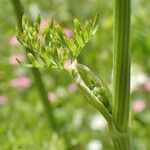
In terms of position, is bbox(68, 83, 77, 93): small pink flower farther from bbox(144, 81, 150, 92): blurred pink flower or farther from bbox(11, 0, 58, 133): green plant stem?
bbox(11, 0, 58, 133): green plant stem

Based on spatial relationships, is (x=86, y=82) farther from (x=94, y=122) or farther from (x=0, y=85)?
(x=94, y=122)

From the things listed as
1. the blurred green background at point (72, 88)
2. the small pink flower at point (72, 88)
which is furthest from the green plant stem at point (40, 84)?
the small pink flower at point (72, 88)

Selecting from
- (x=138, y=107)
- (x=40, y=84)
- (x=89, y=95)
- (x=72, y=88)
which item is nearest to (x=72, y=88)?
(x=72, y=88)

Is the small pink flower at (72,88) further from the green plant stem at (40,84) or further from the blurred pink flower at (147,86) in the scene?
the green plant stem at (40,84)


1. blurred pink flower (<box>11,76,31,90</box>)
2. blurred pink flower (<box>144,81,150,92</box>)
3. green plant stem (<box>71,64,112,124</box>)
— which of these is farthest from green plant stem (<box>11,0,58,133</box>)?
blurred pink flower (<box>11,76,31,90</box>)

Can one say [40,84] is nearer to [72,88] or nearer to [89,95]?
[89,95]

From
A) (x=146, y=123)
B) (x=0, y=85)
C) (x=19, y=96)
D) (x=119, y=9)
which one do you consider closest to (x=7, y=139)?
(x=0, y=85)
